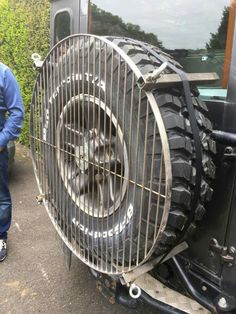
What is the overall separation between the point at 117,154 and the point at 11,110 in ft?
5.26

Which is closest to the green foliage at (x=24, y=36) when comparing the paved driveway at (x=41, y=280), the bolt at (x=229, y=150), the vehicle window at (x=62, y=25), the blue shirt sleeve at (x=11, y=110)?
the vehicle window at (x=62, y=25)

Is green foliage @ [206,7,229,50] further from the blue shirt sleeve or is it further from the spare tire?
the blue shirt sleeve

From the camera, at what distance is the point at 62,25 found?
3227mm

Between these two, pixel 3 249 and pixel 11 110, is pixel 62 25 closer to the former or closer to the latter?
pixel 11 110

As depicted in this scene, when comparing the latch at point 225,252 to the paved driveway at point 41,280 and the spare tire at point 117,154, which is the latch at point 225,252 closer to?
the spare tire at point 117,154

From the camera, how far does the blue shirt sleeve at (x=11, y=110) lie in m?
3.14

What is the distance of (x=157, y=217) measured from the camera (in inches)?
64.2

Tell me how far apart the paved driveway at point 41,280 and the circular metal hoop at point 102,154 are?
69 centimetres

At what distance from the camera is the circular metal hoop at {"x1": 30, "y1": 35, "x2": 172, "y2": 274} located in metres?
1.65

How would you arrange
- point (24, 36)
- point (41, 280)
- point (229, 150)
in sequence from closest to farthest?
point (229, 150), point (41, 280), point (24, 36)

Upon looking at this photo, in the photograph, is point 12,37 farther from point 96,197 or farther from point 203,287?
point 203,287

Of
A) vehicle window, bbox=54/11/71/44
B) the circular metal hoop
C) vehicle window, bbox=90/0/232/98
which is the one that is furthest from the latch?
vehicle window, bbox=54/11/71/44

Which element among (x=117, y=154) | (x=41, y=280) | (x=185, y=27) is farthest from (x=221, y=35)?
(x=41, y=280)

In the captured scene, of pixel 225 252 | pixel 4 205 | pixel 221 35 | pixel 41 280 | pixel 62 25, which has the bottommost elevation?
pixel 41 280
